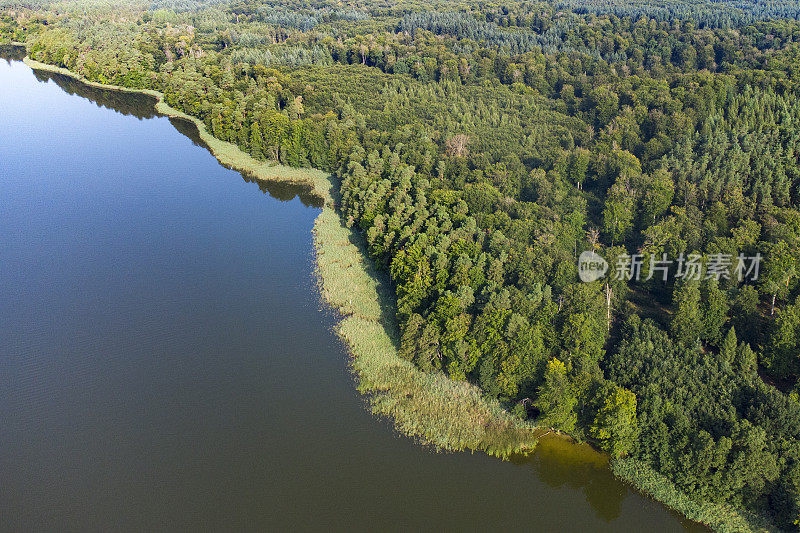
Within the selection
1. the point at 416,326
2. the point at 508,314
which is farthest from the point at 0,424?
the point at 508,314

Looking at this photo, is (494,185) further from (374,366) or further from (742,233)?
(374,366)

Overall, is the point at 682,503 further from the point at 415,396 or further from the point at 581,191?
the point at 581,191

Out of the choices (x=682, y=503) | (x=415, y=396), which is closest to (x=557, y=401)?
(x=682, y=503)

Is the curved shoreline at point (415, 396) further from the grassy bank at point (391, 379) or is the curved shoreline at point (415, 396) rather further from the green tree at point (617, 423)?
the green tree at point (617, 423)

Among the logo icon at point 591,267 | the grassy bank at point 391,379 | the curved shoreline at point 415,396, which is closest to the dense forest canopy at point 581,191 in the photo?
the curved shoreline at point 415,396

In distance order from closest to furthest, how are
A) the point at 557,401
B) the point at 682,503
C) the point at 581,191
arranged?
the point at 682,503 < the point at 557,401 < the point at 581,191

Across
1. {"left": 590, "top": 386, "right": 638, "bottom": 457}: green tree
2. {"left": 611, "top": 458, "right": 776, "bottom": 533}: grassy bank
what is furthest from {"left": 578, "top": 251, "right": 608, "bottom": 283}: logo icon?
{"left": 611, "top": 458, "right": 776, "bottom": 533}: grassy bank
